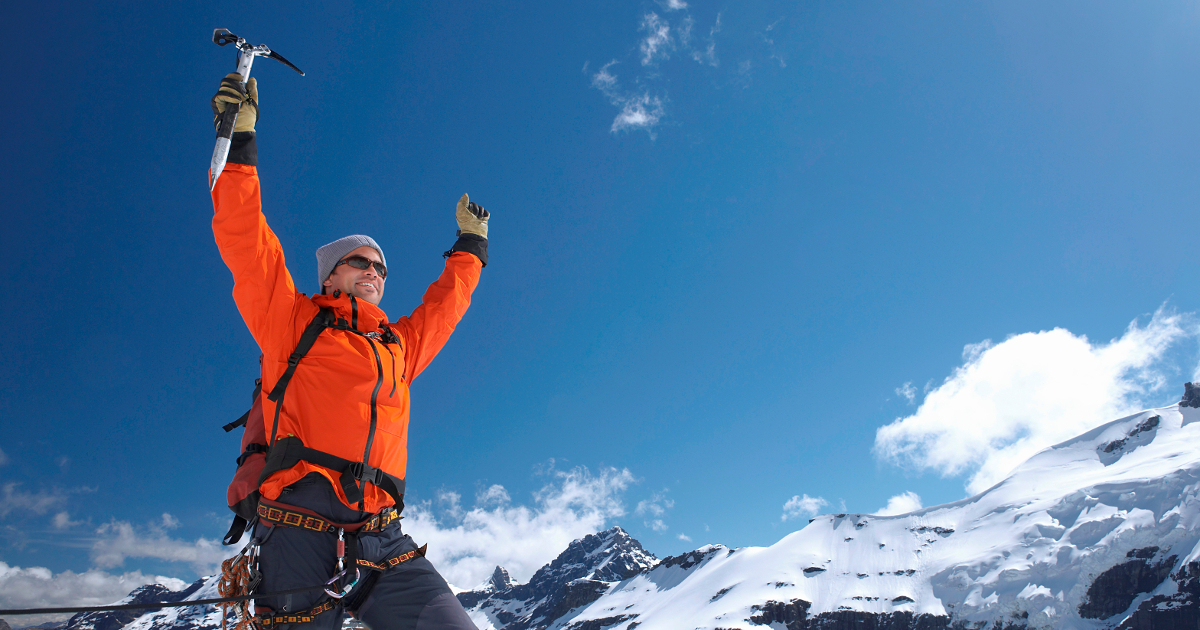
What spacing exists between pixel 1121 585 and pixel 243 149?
551 ft

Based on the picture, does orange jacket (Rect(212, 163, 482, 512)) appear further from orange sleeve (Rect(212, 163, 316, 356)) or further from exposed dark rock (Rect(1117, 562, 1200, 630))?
exposed dark rock (Rect(1117, 562, 1200, 630))

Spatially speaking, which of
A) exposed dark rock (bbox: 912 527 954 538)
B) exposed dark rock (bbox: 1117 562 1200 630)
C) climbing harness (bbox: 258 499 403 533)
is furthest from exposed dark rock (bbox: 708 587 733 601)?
climbing harness (bbox: 258 499 403 533)

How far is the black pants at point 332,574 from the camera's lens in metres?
3.38

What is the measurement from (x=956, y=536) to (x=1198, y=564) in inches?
2225

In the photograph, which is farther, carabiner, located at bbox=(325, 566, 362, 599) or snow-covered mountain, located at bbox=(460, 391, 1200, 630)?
snow-covered mountain, located at bbox=(460, 391, 1200, 630)

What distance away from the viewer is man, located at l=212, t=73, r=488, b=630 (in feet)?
11.2

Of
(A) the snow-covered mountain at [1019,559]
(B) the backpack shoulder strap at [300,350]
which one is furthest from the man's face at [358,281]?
(A) the snow-covered mountain at [1019,559]

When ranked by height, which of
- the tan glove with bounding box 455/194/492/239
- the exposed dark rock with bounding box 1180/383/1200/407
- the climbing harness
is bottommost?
the climbing harness

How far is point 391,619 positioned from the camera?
3.46 meters

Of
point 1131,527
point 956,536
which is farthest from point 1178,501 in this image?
point 956,536

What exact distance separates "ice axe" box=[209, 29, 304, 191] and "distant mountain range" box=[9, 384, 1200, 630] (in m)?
148

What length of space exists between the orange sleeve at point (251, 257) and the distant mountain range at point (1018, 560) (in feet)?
487

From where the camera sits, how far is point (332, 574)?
11.4ft

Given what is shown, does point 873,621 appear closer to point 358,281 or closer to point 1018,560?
point 1018,560
